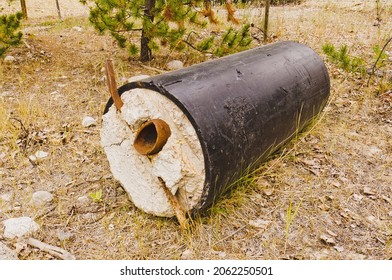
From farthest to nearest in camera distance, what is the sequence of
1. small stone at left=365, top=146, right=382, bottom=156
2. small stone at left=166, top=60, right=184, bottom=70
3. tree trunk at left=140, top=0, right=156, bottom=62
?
small stone at left=166, top=60, right=184, bottom=70 → tree trunk at left=140, top=0, right=156, bottom=62 → small stone at left=365, top=146, right=382, bottom=156

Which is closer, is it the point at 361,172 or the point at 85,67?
the point at 361,172

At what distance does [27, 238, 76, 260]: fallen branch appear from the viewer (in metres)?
2.14

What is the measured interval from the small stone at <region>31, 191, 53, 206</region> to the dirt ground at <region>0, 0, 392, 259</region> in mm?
51

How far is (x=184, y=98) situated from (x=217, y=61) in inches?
26.6

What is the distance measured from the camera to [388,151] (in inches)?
128

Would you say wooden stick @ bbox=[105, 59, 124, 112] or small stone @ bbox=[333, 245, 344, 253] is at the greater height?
wooden stick @ bbox=[105, 59, 124, 112]

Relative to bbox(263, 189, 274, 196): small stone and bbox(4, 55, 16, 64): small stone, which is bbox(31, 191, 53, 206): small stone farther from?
bbox(4, 55, 16, 64): small stone

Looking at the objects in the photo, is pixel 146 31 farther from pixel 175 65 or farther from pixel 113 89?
pixel 113 89

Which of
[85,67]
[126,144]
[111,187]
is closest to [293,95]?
[126,144]

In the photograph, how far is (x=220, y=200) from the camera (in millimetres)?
2498

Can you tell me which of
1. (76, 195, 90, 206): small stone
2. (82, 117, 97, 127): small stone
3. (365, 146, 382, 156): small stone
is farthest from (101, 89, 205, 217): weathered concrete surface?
(365, 146, 382, 156): small stone

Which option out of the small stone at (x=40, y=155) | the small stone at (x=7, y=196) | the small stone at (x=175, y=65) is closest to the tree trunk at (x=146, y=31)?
the small stone at (x=175, y=65)

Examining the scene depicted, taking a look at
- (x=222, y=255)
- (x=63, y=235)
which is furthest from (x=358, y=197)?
(x=63, y=235)
